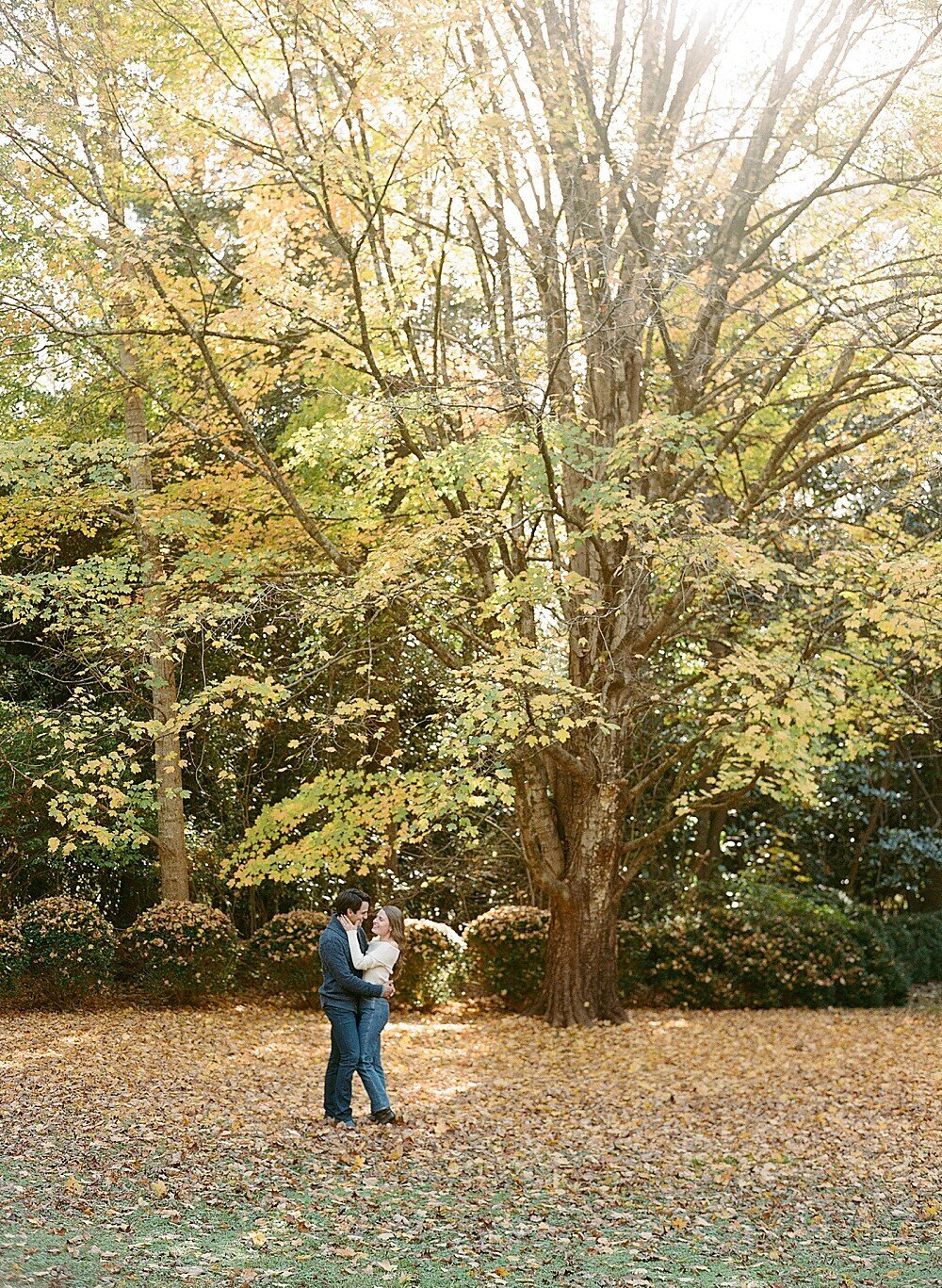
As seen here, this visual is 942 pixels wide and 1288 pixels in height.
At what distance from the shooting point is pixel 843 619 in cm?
1118

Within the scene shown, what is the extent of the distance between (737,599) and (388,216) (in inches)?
183

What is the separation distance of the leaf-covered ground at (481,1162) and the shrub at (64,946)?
1.45 m

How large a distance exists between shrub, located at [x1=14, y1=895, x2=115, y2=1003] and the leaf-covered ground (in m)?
1.45

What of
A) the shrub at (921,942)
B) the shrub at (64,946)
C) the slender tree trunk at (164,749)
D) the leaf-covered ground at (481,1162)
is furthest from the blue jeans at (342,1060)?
the shrub at (921,942)

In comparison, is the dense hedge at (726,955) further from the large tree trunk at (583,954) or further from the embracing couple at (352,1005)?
the embracing couple at (352,1005)

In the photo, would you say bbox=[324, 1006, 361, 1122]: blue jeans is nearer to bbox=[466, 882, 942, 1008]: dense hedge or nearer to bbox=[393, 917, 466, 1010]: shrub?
bbox=[466, 882, 942, 1008]: dense hedge

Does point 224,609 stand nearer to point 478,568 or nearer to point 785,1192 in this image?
point 478,568

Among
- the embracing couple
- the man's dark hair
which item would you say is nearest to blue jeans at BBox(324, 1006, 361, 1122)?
the embracing couple

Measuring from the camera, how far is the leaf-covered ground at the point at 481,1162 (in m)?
5.43

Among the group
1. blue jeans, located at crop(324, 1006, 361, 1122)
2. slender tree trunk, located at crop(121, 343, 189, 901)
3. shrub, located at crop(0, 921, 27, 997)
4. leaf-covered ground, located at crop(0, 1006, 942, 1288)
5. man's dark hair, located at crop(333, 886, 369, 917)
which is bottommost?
leaf-covered ground, located at crop(0, 1006, 942, 1288)

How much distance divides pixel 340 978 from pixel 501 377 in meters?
4.80

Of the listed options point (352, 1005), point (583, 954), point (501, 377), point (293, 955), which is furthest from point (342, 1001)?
point (293, 955)

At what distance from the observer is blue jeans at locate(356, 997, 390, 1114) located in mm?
7805

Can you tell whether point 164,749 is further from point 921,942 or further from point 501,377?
point 921,942
